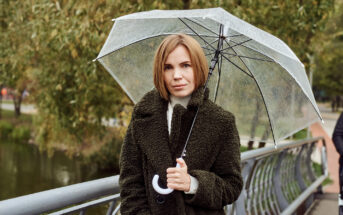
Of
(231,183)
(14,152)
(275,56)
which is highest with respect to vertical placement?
(275,56)

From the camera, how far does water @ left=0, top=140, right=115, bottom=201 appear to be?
44.9 ft

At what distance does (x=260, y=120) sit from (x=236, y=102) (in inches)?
8.7

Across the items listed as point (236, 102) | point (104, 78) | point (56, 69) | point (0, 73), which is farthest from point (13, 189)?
point (236, 102)

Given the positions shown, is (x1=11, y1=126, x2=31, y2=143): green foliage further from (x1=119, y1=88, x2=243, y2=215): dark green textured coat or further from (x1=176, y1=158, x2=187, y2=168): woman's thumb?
(x1=176, y1=158, x2=187, y2=168): woman's thumb

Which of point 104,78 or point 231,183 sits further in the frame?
point 104,78

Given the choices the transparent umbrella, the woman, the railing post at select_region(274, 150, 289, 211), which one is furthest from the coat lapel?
the railing post at select_region(274, 150, 289, 211)

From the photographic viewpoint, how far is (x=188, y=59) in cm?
191

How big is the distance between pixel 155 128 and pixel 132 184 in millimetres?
284

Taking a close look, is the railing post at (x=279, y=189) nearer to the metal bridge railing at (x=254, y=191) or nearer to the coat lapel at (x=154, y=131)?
the metal bridge railing at (x=254, y=191)

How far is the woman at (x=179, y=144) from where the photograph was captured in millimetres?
1783

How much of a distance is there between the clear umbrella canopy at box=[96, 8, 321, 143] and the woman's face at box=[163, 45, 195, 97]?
44cm

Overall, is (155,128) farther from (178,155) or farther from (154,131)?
(178,155)

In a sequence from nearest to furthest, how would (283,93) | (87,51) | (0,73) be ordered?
1. (283,93)
2. (87,51)
3. (0,73)

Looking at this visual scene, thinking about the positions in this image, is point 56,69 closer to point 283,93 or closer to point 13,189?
point 283,93
